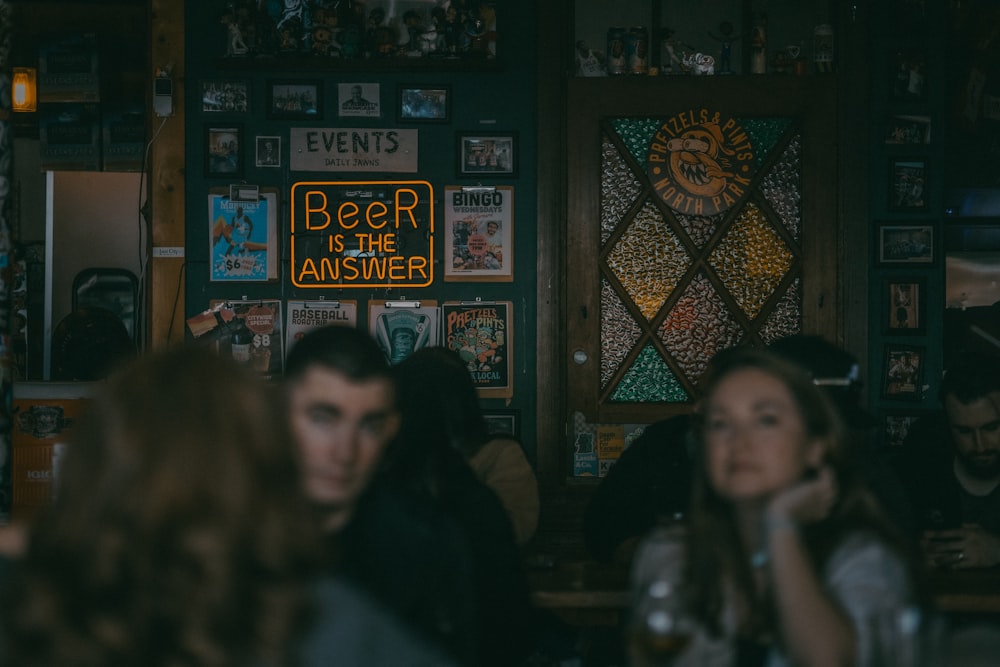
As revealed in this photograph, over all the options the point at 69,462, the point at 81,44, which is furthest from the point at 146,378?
the point at 81,44

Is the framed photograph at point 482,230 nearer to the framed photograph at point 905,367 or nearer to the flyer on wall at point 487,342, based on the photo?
the flyer on wall at point 487,342

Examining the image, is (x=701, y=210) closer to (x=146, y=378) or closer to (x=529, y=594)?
(x=529, y=594)

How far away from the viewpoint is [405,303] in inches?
218

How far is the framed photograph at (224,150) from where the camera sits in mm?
5539

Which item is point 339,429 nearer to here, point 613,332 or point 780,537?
point 780,537

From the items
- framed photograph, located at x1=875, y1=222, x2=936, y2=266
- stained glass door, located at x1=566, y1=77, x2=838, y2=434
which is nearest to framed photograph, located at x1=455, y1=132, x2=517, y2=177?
stained glass door, located at x1=566, y1=77, x2=838, y2=434

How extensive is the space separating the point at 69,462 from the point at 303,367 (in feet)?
3.49

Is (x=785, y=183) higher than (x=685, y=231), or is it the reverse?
(x=785, y=183)

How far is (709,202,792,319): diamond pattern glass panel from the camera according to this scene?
5.49 meters

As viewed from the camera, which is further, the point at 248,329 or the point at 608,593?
the point at 248,329

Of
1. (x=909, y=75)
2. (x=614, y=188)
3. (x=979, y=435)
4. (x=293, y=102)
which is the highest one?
(x=909, y=75)

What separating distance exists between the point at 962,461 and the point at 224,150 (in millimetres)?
3892

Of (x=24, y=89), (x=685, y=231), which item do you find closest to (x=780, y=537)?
(x=685, y=231)

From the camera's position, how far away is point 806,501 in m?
2.00
